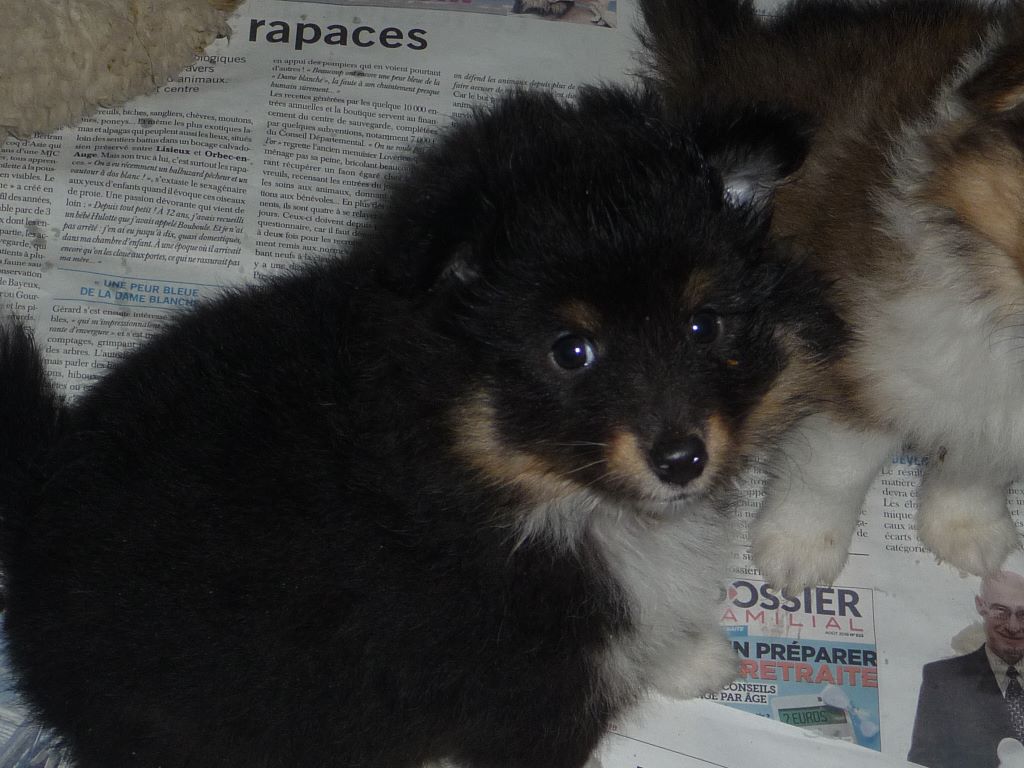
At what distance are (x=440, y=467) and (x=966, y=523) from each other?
1.69 metres

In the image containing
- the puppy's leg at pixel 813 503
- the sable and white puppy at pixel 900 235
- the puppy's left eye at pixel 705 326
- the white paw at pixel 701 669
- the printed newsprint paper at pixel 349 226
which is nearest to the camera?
the puppy's left eye at pixel 705 326

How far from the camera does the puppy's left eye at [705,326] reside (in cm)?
202

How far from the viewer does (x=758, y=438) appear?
7.52 feet

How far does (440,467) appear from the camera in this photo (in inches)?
80.6

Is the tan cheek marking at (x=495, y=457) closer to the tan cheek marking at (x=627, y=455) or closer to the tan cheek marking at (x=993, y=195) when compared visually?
the tan cheek marking at (x=627, y=455)

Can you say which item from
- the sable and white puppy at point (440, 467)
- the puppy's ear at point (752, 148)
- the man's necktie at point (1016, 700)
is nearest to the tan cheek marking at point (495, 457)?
the sable and white puppy at point (440, 467)

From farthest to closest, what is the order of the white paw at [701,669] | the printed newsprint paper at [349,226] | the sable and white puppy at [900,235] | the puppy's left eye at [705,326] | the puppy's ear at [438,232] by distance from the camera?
the printed newsprint paper at [349,226] < the white paw at [701,669] < the sable and white puppy at [900,235] < the puppy's left eye at [705,326] < the puppy's ear at [438,232]

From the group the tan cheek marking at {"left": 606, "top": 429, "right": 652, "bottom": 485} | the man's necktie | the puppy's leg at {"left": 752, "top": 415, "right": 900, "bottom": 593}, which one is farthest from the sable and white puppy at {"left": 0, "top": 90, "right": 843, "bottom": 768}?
the man's necktie

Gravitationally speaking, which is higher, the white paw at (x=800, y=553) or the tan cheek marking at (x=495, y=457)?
the tan cheek marking at (x=495, y=457)

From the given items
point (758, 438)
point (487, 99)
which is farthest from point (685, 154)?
point (487, 99)

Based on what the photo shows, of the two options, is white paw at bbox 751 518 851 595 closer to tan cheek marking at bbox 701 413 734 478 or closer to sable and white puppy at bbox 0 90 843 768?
sable and white puppy at bbox 0 90 843 768

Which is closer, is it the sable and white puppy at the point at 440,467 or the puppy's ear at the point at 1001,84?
the sable and white puppy at the point at 440,467

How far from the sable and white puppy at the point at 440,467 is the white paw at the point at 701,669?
16.6 inches

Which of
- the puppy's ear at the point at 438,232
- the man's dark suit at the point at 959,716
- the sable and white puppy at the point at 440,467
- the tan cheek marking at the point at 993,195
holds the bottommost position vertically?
the man's dark suit at the point at 959,716
